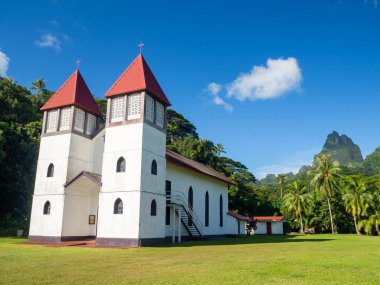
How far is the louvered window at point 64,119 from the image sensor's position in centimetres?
2468

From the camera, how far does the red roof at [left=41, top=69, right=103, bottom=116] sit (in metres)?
24.8

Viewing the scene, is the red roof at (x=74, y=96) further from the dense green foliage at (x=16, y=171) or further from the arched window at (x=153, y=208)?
the arched window at (x=153, y=208)

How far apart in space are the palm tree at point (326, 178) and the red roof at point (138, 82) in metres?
32.7

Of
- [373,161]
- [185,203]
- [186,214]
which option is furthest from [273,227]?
[373,161]

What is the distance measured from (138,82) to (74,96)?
5.44 m

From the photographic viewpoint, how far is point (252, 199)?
5209 centimetres

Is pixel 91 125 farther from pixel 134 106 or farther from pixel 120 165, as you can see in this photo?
pixel 120 165

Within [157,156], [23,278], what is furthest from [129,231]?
[23,278]

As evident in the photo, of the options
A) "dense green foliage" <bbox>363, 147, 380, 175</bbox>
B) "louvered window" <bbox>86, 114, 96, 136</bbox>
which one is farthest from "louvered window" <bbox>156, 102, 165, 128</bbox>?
"dense green foliage" <bbox>363, 147, 380, 175</bbox>

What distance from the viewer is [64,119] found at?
2492cm

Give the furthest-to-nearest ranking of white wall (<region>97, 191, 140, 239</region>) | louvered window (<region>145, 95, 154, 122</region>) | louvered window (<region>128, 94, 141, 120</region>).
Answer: louvered window (<region>145, 95, 154, 122</region>), louvered window (<region>128, 94, 141, 120</region>), white wall (<region>97, 191, 140, 239</region>)

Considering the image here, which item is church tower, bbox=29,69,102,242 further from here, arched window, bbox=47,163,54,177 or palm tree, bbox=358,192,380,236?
palm tree, bbox=358,192,380,236

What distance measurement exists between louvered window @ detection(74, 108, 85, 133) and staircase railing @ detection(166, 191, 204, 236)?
26.1 ft

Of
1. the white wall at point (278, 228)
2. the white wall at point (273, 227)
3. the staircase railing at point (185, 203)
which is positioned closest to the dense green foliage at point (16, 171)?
the staircase railing at point (185, 203)
